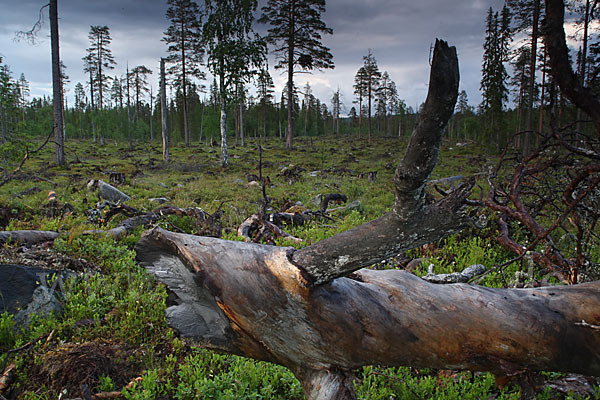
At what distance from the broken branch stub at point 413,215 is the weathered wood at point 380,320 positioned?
0.77 feet

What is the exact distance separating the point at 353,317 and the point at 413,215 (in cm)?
84

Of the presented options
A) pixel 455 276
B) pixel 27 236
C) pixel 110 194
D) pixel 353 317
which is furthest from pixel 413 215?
pixel 110 194

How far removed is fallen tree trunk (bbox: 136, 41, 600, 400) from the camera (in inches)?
72.7

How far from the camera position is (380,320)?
195 cm

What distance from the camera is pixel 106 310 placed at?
3615mm

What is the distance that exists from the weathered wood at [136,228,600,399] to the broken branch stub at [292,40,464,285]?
0.23 metres

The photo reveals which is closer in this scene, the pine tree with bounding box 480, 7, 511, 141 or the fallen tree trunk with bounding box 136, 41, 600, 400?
the fallen tree trunk with bounding box 136, 41, 600, 400

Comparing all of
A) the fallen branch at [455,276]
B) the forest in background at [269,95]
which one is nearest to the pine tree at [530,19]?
the forest in background at [269,95]

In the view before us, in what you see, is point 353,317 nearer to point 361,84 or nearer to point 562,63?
point 562,63

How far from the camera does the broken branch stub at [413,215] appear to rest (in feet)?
3.60

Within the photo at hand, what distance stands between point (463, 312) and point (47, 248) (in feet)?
17.9

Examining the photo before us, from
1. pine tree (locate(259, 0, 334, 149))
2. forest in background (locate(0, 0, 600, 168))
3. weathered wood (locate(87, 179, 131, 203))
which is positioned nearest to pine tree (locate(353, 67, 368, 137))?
forest in background (locate(0, 0, 600, 168))

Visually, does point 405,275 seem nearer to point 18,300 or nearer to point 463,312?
point 463,312

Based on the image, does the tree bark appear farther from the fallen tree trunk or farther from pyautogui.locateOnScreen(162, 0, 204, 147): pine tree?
pyautogui.locateOnScreen(162, 0, 204, 147): pine tree
